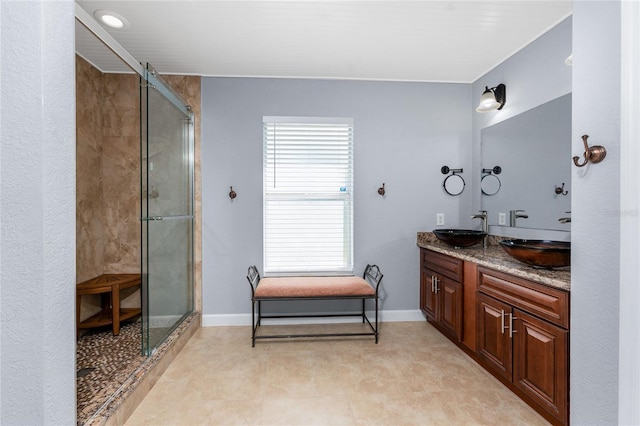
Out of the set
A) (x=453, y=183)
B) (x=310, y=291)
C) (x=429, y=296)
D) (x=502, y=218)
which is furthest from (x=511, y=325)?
(x=453, y=183)

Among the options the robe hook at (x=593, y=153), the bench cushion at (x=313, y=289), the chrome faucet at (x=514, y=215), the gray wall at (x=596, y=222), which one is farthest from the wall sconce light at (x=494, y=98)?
the bench cushion at (x=313, y=289)

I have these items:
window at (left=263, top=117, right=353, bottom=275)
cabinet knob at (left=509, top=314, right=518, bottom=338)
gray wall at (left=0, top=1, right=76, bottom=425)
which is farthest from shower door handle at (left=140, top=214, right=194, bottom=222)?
cabinet knob at (left=509, top=314, right=518, bottom=338)

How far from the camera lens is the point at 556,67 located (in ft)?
7.23

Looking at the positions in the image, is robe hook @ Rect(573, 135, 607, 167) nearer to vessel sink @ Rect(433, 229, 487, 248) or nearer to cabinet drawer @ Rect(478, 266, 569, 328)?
cabinet drawer @ Rect(478, 266, 569, 328)

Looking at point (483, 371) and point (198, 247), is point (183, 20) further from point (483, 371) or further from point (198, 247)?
point (483, 371)

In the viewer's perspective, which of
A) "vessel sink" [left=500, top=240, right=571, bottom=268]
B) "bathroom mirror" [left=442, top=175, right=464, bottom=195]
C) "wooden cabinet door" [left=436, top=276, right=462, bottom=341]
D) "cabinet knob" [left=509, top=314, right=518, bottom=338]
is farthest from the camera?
"bathroom mirror" [left=442, top=175, right=464, bottom=195]

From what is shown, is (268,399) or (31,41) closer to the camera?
(31,41)

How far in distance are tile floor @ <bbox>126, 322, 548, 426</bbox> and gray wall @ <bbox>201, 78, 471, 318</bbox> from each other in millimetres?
669

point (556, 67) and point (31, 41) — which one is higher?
point (556, 67)

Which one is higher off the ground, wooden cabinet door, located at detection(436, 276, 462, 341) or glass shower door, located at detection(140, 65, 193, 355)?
glass shower door, located at detection(140, 65, 193, 355)

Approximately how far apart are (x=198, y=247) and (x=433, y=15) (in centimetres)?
282

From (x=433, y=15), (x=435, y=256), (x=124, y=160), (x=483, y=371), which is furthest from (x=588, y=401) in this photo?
(x=124, y=160)

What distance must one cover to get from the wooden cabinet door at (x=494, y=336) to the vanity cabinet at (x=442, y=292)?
0.26 metres

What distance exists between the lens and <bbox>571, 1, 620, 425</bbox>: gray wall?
46.1 inches
